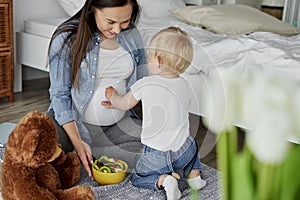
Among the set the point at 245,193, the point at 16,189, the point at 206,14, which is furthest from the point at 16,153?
the point at 206,14

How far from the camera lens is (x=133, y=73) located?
1.58 metres

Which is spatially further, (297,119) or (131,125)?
(131,125)

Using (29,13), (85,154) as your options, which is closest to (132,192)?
(85,154)

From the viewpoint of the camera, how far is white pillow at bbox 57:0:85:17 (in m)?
3.08

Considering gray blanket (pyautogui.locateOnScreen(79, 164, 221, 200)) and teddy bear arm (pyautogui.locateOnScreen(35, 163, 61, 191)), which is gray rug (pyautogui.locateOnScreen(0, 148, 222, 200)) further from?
teddy bear arm (pyautogui.locateOnScreen(35, 163, 61, 191))

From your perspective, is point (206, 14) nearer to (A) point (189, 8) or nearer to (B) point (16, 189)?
(A) point (189, 8)

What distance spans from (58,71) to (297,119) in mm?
1401

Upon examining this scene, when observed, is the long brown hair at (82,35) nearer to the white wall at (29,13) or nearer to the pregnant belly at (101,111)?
the pregnant belly at (101,111)

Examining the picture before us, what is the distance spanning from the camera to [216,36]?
8.43ft

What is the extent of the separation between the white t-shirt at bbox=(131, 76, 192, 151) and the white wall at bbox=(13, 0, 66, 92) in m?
1.76

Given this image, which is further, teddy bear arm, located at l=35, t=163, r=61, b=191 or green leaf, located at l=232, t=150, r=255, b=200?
teddy bear arm, located at l=35, t=163, r=61, b=191

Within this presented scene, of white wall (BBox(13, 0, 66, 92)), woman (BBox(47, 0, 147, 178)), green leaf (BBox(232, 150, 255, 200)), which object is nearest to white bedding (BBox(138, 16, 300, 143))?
woman (BBox(47, 0, 147, 178))

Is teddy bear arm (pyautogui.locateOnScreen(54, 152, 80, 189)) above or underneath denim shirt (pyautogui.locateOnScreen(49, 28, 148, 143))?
underneath

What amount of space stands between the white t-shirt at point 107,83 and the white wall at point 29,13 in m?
1.58
